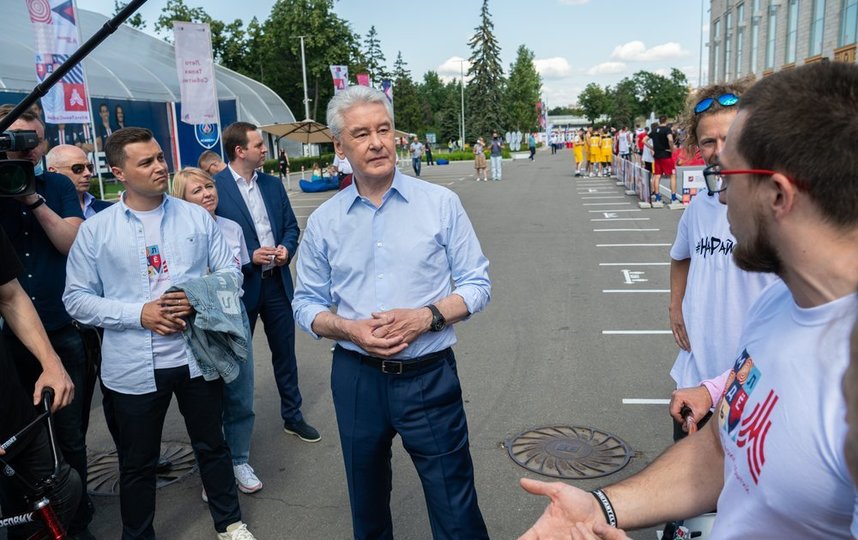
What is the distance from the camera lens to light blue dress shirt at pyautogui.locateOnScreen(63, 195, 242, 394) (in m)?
3.27

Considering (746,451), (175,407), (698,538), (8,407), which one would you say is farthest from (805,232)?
(175,407)

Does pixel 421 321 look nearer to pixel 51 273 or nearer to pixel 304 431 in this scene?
pixel 51 273

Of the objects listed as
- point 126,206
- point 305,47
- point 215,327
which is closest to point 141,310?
point 215,327

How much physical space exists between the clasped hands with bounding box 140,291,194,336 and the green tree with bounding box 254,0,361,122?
57.4m

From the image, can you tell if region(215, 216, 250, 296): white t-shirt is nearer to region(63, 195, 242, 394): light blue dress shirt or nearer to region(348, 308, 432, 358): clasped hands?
region(63, 195, 242, 394): light blue dress shirt

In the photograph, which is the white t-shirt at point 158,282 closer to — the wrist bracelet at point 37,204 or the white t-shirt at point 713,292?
the wrist bracelet at point 37,204

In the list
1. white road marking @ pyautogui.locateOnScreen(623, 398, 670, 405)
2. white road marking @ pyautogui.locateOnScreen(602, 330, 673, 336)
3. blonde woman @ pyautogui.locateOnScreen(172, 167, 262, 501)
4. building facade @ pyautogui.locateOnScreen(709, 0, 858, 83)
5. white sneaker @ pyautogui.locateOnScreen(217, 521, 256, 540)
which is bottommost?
white road marking @ pyautogui.locateOnScreen(623, 398, 670, 405)

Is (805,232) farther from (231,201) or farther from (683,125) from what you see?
(231,201)

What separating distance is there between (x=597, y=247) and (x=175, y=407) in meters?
8.40

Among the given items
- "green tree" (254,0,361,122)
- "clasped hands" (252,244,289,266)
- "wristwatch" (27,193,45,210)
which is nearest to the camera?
"wristwatch" (27,193,45,210)

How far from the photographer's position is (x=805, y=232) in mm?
1295

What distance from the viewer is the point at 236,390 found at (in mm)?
4098

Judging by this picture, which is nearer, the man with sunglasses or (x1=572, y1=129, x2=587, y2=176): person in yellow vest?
the man with sunglasses

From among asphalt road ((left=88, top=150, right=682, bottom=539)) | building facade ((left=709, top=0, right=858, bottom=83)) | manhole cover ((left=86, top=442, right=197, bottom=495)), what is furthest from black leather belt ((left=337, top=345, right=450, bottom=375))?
building facade ((left=709, top=0, right=858, bottom=83))
